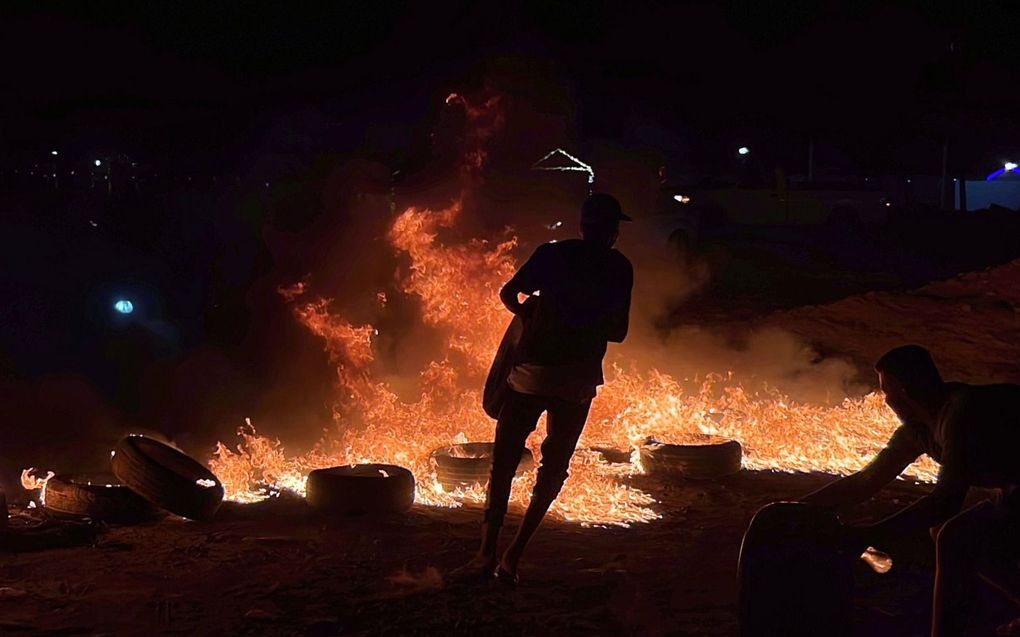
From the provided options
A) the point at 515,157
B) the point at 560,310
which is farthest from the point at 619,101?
the point at 560,310

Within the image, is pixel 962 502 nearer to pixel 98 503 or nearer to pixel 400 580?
pixel 400 580

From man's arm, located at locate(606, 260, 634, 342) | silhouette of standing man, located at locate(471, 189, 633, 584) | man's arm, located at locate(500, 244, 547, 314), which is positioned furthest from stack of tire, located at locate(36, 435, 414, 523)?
man's arm, located at locate(606, 260, 634, 342)

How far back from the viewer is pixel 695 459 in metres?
8.69

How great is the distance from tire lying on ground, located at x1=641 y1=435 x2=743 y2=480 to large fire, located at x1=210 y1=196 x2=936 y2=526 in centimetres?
32

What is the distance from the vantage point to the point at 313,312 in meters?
10.3

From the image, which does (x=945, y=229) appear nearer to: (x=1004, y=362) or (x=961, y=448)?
(x=1004, y=362)

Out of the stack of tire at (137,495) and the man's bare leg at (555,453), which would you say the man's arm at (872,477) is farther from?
the stack of tire at (137,495)

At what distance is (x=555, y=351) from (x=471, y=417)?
13.6ft

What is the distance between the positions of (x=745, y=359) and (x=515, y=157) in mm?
4568

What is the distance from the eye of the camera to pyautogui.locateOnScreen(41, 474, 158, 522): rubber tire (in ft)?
22.6

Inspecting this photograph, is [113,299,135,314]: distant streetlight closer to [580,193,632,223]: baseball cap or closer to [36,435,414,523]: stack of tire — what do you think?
[36,435,414,523]: stack of tire

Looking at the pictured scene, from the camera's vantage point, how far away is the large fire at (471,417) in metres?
8.12

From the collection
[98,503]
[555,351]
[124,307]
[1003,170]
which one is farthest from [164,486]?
[1003,170]

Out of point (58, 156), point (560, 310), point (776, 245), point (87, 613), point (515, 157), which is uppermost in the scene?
point (58, 156)
